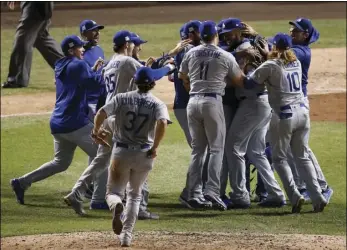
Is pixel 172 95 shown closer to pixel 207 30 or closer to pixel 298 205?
pixel 298 205

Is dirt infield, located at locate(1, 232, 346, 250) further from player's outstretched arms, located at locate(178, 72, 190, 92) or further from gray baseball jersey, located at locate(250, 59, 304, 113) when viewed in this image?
player's outstretched arms, located at locate(178, 72, 190, 92)

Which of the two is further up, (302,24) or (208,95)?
(302,24)

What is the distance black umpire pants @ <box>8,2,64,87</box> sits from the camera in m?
19.2

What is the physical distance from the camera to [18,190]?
1351 cm

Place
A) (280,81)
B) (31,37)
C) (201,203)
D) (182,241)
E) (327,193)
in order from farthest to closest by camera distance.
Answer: (31,37)
(327,193)
(201,203)
(280,81)
(182,241)

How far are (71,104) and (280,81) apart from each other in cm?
209

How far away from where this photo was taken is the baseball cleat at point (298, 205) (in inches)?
506

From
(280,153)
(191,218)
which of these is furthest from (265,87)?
(191,218)

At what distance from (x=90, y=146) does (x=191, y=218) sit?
1.22 metres

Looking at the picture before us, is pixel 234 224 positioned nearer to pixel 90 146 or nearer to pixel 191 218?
pixel 191 218

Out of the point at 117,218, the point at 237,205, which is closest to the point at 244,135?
the point at 237,205

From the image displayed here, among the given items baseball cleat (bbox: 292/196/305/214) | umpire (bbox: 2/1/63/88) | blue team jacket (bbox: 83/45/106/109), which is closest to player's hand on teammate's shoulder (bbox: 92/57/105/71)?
blue team jacket (bbox: 83/45/106/109)

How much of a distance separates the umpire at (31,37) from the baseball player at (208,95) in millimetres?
6845

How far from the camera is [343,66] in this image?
22.6 m
